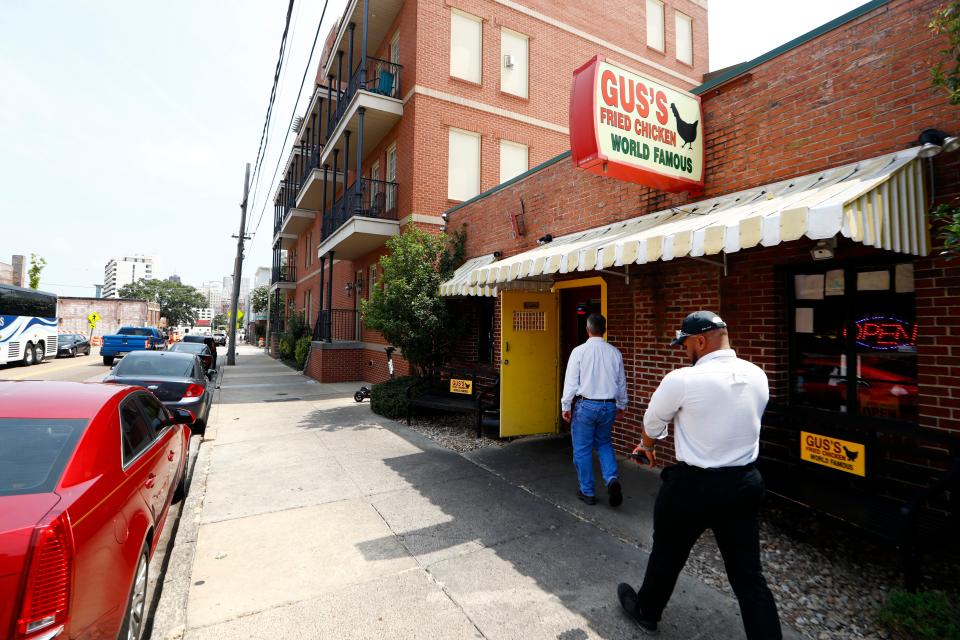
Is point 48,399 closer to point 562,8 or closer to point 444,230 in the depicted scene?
point 444,230

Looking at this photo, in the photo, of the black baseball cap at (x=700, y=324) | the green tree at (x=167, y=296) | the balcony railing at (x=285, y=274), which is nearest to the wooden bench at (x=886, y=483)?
the black baseball cap at (x=700, y=324)

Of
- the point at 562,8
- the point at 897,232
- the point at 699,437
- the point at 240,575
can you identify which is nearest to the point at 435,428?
the point at 240,575

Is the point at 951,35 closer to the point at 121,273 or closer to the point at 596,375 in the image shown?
the point at 596,375

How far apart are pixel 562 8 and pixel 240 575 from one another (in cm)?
1667

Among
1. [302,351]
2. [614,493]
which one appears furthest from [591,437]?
[302,351]

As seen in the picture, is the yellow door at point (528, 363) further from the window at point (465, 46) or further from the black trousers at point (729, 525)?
the window at point (465, 46)

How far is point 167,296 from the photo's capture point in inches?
3100

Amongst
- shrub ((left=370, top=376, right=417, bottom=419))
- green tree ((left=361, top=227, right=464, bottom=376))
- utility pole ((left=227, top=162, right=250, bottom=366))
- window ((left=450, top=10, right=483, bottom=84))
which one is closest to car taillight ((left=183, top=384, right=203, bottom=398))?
green tree ((left=361, top=227, right=464, bottom=376))

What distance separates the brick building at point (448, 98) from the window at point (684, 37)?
0.12 feet

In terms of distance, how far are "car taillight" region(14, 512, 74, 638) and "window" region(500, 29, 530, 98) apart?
1415cm

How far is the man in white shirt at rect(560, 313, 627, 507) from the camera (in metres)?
4.71

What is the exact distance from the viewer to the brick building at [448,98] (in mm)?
12547

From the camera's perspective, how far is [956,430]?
3.47m

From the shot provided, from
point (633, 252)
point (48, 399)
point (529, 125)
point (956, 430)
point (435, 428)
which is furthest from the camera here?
point (529, 125)
